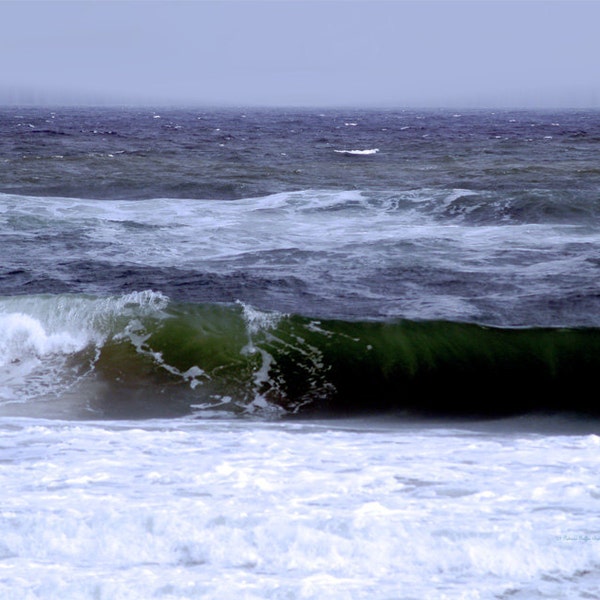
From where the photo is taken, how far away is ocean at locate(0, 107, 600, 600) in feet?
16.3

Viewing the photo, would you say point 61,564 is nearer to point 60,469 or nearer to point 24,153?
point 60,469

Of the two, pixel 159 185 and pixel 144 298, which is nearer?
pixel 144 298

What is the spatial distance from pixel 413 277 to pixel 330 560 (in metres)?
9.28

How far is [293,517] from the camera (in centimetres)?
548

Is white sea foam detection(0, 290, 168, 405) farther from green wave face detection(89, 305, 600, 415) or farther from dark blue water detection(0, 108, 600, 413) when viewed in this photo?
green wave face detection(89, 305, 600, 415)

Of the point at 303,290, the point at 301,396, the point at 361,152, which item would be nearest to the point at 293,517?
the point at 301,396

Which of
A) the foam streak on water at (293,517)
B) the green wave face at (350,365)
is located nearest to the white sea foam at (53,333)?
the green wave face at (350,365)

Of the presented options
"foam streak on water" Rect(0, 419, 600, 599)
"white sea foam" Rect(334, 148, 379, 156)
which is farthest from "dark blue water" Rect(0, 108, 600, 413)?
"white sea foam" Rect(334, 148, 379, 156)

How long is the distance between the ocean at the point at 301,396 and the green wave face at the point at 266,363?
3 cm

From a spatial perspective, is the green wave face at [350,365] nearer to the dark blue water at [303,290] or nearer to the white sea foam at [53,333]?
the dark blue water at [303,290]

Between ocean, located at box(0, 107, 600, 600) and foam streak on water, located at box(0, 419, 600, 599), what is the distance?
0.07 ft

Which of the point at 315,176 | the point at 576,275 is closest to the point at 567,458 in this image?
the point at 576,275

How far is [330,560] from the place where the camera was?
4.96 meters

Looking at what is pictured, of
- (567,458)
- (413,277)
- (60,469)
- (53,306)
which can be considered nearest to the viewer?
(60,469)
